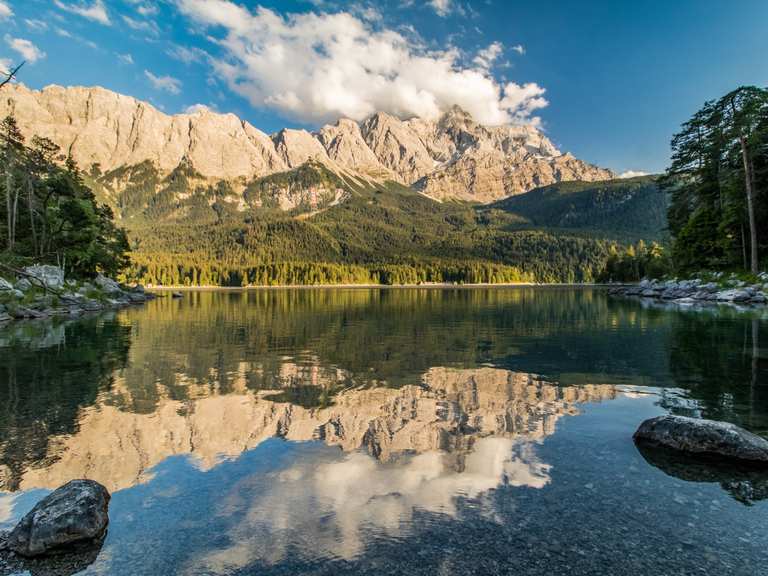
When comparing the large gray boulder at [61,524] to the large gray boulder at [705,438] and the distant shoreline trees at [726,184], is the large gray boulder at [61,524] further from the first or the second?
the distant shoreline trees at [726,184]

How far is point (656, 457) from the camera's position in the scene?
37.8ft

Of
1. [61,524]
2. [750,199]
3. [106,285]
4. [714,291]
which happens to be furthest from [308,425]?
[106,285]

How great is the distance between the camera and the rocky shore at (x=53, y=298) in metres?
49.7

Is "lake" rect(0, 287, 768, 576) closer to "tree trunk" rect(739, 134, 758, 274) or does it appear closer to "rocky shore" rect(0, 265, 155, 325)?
"rocky shore" rect(0, 265, 155, 325)

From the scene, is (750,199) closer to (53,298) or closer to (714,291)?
(714,291)

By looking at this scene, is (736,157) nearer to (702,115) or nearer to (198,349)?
(702,115)

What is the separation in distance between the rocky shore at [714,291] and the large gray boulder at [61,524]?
2699 inches

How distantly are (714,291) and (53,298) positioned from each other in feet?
307

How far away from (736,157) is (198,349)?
75159mm

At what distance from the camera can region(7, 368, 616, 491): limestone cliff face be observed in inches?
460

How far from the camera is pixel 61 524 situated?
7887 mm


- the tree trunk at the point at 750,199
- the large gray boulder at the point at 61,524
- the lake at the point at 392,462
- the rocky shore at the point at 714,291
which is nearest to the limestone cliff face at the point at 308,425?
the lake at the point at 392,462

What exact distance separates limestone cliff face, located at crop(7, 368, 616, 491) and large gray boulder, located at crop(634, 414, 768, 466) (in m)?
2.91

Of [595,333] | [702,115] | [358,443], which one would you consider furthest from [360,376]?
[702,115]
